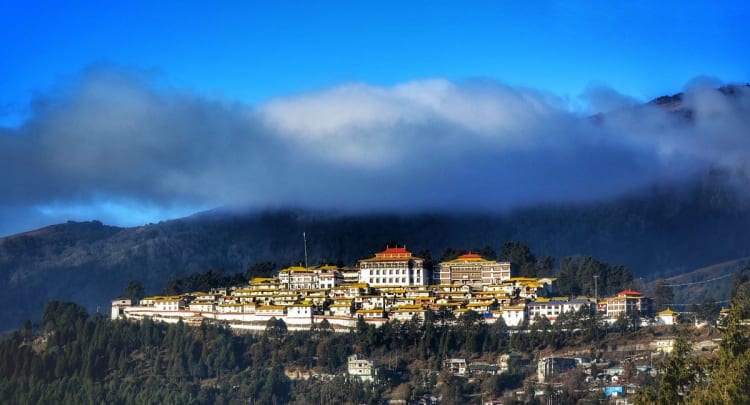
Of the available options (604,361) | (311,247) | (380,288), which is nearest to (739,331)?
(604,361)

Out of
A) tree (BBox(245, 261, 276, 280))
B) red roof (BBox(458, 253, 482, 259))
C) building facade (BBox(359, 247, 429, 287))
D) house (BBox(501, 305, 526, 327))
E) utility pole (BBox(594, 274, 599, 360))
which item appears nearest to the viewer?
utility pole (BBox(594, 274, 599, 360))

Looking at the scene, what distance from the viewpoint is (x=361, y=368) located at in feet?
321

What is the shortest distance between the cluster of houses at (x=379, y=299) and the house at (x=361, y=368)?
19.8 ft

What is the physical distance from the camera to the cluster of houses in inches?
4058

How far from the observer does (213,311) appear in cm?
11144

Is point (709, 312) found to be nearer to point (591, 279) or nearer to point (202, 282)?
point (591, 279)

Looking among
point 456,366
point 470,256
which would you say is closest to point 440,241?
point 470,256

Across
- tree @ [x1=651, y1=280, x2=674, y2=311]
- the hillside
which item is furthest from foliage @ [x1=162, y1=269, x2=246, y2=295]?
the hillside

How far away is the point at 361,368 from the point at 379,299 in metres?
10.7

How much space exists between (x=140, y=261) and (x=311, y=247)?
3040 centimetres

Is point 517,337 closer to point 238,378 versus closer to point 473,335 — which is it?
point 473,335

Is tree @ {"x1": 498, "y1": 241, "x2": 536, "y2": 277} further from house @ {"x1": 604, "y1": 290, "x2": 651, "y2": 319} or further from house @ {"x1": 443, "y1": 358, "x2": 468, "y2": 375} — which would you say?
house @ {"x1": 443, "y1": 358, "x2": 468, "y2": 375}

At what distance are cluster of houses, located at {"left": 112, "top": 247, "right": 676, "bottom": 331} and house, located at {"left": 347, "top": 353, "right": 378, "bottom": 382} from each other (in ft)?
19.8

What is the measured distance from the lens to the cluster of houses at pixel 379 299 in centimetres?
10306
